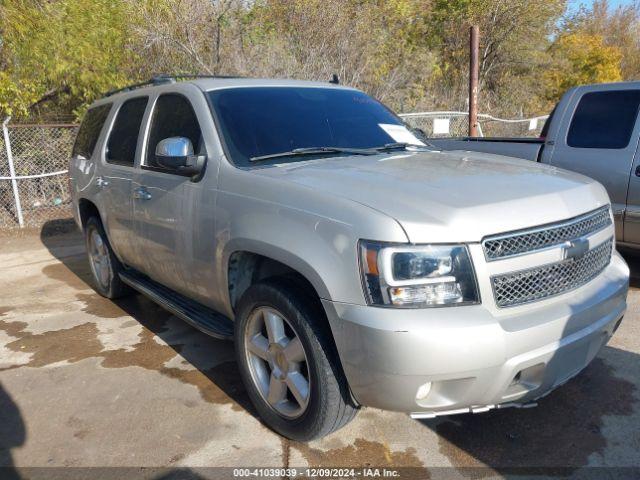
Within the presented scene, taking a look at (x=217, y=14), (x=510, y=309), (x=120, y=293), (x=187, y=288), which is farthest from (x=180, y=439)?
(x=217, y=14)

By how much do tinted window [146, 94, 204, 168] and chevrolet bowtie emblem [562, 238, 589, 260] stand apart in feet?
7.03

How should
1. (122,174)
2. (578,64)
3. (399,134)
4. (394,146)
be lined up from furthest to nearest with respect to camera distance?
(578,64)
(122,174)
(399,134)
(394,146)

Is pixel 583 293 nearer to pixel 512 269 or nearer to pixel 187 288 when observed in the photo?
pixel 512 269

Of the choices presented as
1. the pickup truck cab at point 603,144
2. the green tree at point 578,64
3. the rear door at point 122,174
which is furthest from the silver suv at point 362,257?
the green tree at point 578,64

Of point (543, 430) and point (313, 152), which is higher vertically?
point (313, 152)

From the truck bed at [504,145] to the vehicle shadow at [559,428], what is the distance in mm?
2899

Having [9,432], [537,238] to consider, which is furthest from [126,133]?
[537,238]

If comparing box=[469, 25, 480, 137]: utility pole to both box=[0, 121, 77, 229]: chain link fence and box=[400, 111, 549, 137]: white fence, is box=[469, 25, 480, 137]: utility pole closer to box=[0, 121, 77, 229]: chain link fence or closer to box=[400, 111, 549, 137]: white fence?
box=[400, 111, 549, 137]: white fence

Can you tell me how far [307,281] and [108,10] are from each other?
10.0 meters

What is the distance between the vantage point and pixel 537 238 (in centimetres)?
253

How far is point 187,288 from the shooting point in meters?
3.82

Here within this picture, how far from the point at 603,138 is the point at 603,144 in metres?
0.07

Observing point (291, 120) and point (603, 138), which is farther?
point (603, 138)

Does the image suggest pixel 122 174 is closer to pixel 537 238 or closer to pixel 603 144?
pixel 537 238
